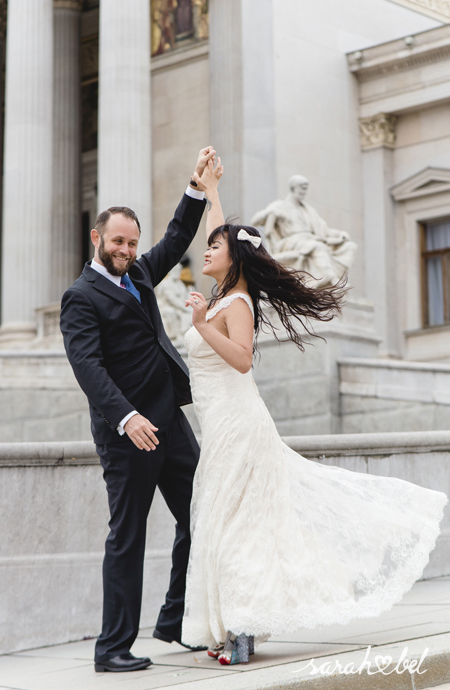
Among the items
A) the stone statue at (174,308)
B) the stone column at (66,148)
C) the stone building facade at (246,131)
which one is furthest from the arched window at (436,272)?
the stone column at (66,148)

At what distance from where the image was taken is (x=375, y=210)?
1037 inches

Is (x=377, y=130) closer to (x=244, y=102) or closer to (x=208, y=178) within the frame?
(x=244, y=102)

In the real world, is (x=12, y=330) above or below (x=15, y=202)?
below

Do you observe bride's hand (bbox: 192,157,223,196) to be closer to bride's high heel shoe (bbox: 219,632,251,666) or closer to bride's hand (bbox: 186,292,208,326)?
bride's hand (bbox: 186,292,208,326)

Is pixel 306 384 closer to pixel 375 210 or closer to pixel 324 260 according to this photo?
pixel 324 260

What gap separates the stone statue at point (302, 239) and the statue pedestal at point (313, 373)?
0.93 m

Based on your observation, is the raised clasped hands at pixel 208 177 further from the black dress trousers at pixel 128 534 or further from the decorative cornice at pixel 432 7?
the decorative cornice at pixel 432 7

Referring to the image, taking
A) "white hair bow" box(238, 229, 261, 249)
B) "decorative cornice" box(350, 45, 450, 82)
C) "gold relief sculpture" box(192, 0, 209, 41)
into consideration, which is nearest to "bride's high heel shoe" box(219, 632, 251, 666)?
"white hair bow" box(238, 229, 261, 249)

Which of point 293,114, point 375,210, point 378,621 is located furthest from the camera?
point 375,210

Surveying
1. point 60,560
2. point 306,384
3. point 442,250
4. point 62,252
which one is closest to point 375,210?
point 442,250

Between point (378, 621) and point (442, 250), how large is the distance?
21.6 meters

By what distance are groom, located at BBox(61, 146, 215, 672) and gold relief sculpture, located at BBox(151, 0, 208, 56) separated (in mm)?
21587

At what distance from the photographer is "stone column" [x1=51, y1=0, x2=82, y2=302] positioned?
25.7 m

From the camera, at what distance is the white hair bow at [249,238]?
4816 millimetres
